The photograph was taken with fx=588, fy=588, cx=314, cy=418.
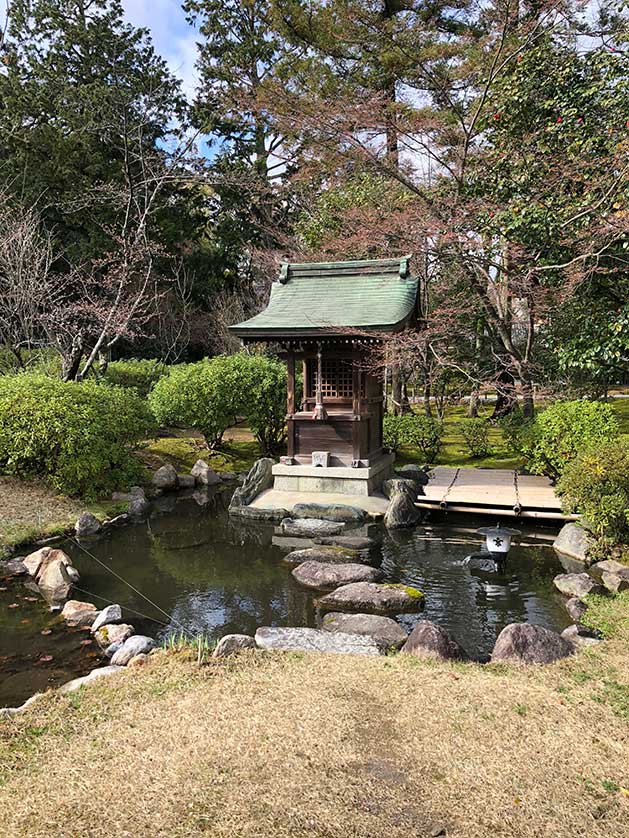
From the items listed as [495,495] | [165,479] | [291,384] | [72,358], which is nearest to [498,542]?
[495,495]

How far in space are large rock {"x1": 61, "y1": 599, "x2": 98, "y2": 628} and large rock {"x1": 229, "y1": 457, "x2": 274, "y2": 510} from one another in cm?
557

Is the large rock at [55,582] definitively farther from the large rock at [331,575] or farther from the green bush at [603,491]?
the green bush at [603,491]

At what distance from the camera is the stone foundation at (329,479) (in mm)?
12867

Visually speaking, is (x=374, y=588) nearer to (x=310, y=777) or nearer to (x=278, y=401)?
(x=310, y=777)

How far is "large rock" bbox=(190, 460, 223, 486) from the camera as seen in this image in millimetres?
15625

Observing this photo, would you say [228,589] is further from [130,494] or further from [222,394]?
[222,394]

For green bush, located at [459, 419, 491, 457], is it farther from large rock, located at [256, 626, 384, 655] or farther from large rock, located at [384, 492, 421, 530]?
large rock, located at [256, 626, 384, 655]

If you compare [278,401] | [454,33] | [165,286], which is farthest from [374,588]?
[165,286]

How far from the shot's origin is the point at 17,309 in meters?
16.2

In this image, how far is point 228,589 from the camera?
838cm

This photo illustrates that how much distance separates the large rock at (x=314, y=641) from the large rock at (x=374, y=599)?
1.19 m

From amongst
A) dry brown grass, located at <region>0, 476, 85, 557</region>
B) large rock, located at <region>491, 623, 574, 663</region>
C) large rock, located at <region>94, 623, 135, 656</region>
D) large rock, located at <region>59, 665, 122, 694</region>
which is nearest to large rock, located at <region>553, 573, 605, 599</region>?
large rock, located at <region>491, 623, 574, 663</region>

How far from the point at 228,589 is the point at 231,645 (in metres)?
2.60

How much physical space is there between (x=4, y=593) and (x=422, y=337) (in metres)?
9.54
